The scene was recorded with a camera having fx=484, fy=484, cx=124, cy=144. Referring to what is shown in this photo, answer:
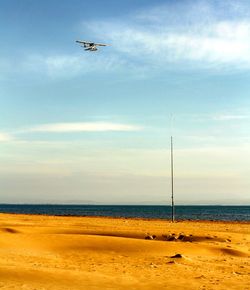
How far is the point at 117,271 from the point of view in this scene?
60.6 ft

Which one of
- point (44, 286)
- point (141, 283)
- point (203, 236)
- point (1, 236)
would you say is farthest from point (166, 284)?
point (203, 236)

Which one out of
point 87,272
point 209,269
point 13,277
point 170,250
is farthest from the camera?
point 170,250

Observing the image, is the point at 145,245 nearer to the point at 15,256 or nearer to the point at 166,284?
the point at 15,256

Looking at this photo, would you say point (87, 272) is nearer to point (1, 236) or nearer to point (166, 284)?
point (166, 284)

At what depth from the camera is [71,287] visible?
49.4ft

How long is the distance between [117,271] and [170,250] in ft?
22.7

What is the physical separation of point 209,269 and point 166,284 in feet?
13.1

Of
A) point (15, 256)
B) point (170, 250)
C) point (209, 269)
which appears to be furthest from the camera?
point (170, 250)

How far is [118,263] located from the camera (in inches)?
823

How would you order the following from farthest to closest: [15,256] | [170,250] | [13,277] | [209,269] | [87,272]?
[170,250], [15,256], [209,269], [87,272], [13,277]

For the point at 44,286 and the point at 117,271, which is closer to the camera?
the point at 44,286

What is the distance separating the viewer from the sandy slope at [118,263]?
52.4 ft

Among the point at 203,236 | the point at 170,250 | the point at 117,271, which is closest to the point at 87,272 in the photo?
the point at 117,271

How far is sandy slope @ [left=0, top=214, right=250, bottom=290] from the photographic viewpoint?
15981 millimetres
